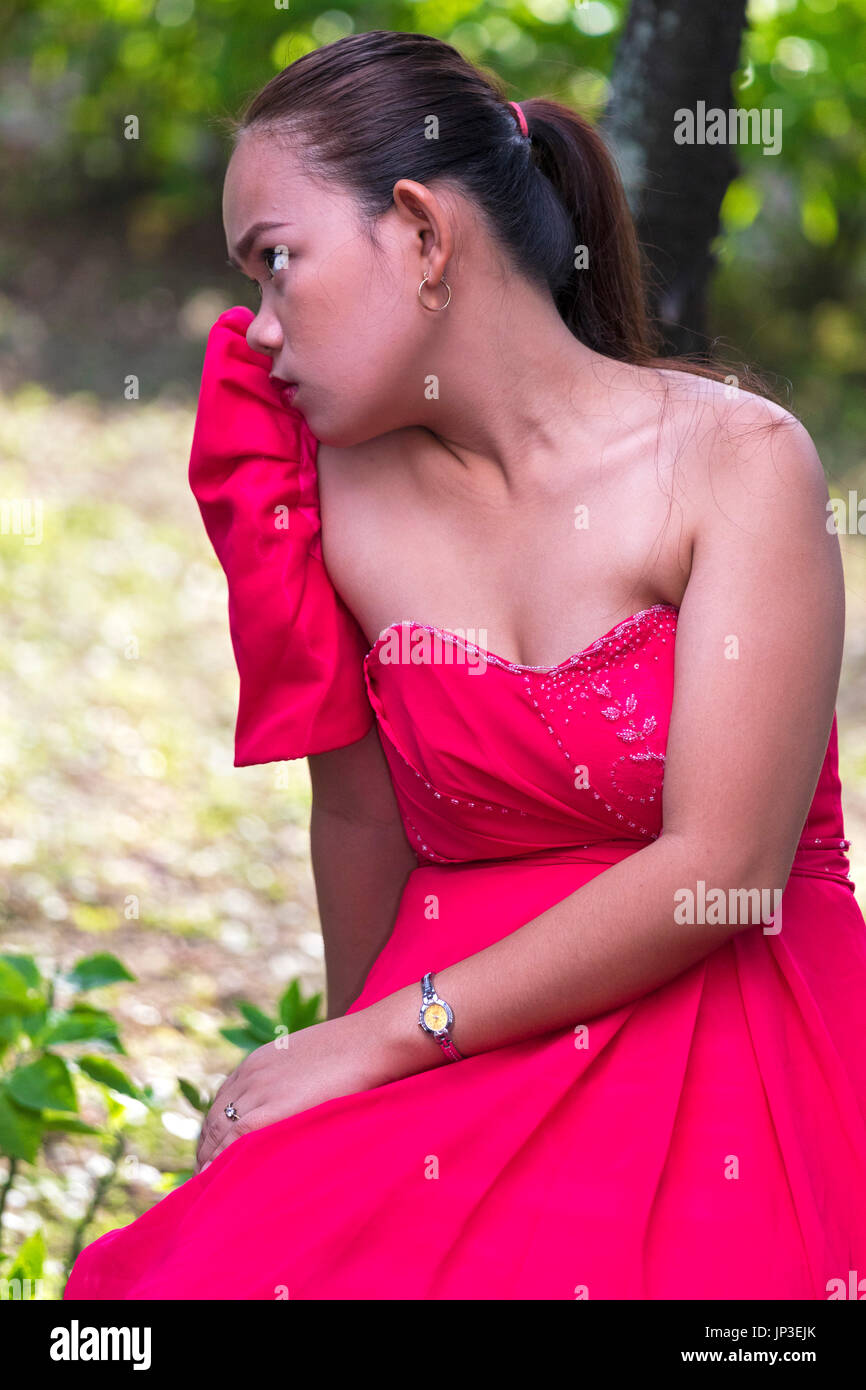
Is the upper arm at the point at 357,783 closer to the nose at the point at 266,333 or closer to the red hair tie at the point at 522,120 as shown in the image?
the nose at the point at 266,333

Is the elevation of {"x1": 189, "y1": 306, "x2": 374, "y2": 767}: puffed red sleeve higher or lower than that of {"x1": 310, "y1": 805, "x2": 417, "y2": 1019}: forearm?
higher

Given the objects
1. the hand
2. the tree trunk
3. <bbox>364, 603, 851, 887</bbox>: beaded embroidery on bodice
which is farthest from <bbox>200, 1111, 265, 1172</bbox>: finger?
the tree trunk

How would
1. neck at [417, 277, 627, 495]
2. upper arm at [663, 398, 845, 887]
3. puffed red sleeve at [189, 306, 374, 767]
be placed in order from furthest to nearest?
puffed red sleeve at [189, 306, 374, 767] → neck at [417, 277, 627, 495] → upper arm at [663, 398, 845, 887]

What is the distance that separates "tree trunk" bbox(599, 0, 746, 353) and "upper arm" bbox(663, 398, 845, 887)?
2.68 ft

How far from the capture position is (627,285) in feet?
6.10

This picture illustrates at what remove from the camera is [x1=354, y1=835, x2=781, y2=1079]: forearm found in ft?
4.95

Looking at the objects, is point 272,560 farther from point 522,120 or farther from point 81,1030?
point 81,1030

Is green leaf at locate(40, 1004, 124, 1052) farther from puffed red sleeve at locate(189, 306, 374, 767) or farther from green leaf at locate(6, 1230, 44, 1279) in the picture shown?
puffed red sleeve at locate(189, 306, 374, 767)

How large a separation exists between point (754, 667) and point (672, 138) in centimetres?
116

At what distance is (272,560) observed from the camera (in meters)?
1.86

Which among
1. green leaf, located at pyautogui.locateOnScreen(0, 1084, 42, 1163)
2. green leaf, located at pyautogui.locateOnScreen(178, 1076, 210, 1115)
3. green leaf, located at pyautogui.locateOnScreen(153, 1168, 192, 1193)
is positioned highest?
green leaf, located at pyautogui.locateOnScreen(178, 1076, 210, 1115)

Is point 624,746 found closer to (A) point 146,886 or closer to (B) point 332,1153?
(B) point 332,1153

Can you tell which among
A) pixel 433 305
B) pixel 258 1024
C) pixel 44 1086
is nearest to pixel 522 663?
pixel 433 305

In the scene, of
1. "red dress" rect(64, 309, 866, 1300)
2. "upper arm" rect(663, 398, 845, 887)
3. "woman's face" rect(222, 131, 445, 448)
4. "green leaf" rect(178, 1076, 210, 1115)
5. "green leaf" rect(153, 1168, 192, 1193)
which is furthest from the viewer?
"green leaf" rect(153, 1168, 192, 1193)
